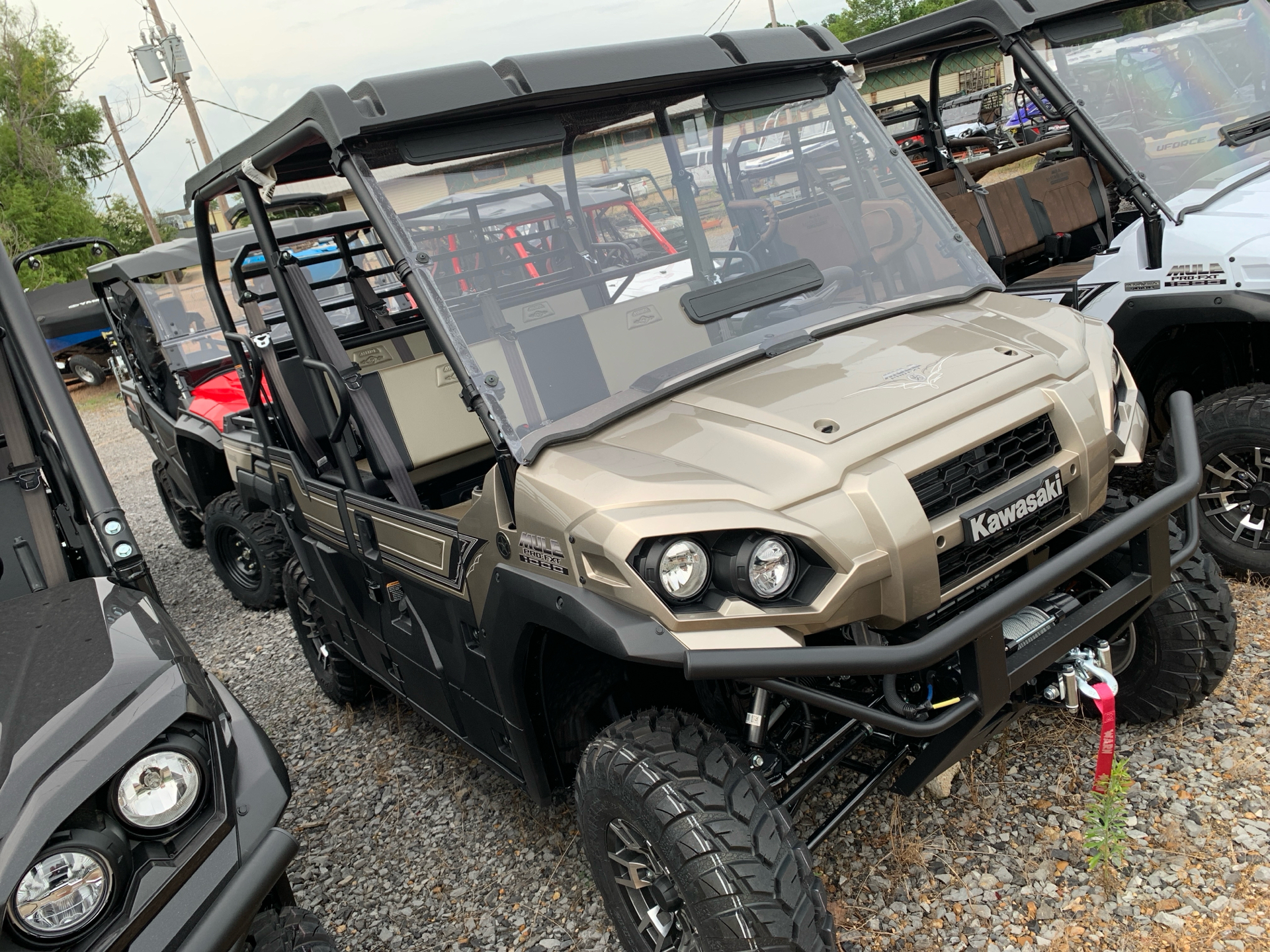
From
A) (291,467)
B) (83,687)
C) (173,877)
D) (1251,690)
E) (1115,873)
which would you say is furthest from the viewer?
(291,467)

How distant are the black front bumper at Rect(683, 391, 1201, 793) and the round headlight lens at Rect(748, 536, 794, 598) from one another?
13 cm

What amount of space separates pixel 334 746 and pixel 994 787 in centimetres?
274

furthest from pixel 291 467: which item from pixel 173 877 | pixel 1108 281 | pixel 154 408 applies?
pixel 154 408

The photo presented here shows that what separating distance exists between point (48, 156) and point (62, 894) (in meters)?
32.1

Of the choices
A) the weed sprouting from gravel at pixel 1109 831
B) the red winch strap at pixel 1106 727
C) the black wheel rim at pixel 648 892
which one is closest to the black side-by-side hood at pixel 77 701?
the black wheel rim at pixel 648 892

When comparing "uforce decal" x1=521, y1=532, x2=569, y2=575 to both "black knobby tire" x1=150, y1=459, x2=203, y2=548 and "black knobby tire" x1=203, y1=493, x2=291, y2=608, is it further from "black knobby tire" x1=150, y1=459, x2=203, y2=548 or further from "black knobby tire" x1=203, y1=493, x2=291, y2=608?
"black knobby tire" x1=150, y1=459, x2=203, y2=548

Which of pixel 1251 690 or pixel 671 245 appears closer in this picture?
pixel 671 245

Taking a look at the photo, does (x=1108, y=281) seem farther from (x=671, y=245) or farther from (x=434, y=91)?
(x=434, y=91)

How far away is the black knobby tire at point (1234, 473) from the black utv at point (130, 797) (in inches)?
120

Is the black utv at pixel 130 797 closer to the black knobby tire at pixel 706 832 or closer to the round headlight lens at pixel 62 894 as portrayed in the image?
the round headlight lens at pixel 62 894

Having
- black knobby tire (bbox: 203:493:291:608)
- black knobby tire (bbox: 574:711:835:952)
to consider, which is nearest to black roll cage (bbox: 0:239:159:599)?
black knobby tire (bbox: 574:711:835:952)

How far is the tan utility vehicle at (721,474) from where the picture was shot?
1.97 m

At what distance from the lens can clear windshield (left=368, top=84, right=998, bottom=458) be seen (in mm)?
2414

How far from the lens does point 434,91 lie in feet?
7.70
